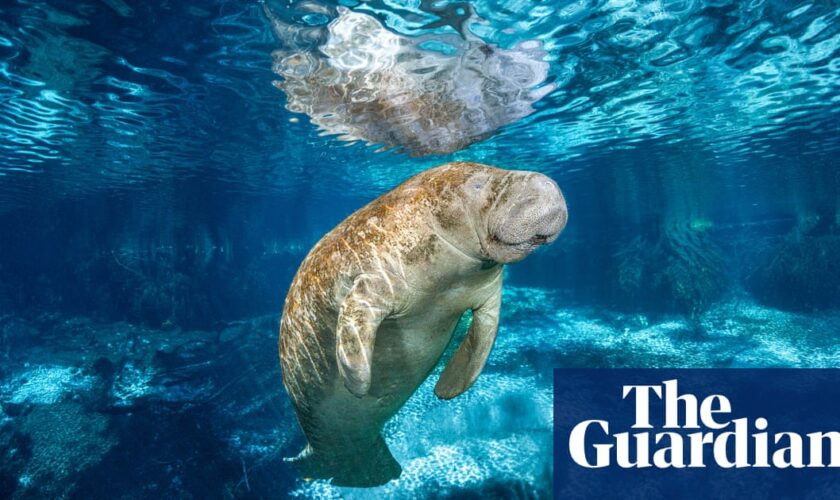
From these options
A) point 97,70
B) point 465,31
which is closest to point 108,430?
point 97,70

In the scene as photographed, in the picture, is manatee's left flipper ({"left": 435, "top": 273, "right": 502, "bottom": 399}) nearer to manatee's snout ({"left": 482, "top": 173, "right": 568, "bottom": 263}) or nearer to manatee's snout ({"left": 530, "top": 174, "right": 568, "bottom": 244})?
manatee's snout ({"left": 482, "top": 173, "right": 568, "bottom": 263})

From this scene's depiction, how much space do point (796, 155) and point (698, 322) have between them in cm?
1032

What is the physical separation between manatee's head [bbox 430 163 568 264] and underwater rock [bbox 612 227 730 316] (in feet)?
62.1

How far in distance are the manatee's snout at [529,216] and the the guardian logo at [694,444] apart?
5.06 meters

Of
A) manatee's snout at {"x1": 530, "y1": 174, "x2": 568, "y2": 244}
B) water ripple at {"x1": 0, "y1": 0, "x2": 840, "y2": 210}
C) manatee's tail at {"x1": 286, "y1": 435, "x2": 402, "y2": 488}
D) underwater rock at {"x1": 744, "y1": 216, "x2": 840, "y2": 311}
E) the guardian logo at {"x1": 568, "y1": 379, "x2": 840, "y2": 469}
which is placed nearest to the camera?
manatee's snout at {"x1": 530, "y1": 174, "x2": 568, "y2": 244}

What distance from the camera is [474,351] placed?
9.90 ft

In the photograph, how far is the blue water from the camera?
7.54 metres

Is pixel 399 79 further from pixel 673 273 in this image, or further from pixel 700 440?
pixel 673 273

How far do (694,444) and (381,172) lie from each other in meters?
19.4

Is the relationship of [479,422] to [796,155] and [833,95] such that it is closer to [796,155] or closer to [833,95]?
[833,95]

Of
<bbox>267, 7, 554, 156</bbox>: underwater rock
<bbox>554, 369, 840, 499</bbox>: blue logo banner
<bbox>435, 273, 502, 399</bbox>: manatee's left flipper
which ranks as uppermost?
<bbox>267, 7, 554, 156</bbox>: underwater rock

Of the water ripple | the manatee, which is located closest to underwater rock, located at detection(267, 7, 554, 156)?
the water ripple

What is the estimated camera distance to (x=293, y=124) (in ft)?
44.4

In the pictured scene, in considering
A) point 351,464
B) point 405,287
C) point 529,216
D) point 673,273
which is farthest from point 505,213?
point 673,273
